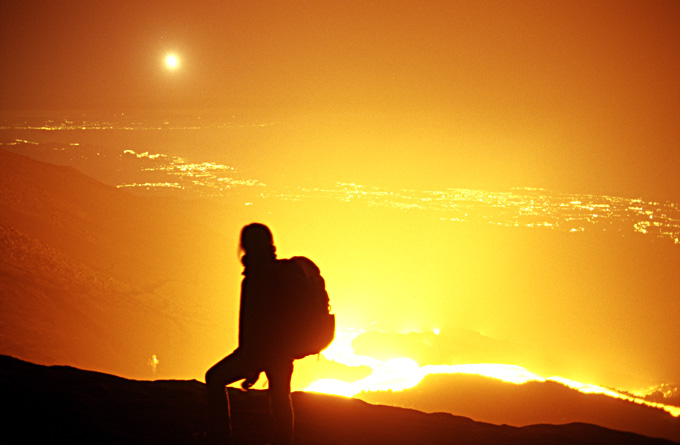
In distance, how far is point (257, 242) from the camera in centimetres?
369

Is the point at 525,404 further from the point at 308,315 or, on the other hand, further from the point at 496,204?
the point at 496,204

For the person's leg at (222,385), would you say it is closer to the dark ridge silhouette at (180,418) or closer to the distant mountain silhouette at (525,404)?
the dark ridge silhouette at (180,418)

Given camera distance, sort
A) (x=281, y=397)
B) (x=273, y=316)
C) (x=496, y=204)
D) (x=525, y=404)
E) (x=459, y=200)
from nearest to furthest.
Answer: (x=273, y=316) < (x=281, y=397) < (x=525, y=404) < (x=496, y=204) < (x=459, y=200)

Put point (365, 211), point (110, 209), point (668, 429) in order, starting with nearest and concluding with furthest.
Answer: point (668, 429) < point (110, 209) < point (365, 211)

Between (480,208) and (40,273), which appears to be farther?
(480,208)

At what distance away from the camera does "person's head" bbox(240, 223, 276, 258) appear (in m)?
3.69

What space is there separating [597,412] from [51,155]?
4058 inches

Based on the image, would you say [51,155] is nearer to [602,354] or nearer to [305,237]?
[305,237]

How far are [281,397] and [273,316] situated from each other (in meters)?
0.74

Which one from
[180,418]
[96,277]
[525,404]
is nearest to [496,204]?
[96,277]

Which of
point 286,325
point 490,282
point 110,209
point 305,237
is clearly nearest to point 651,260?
point 490,282

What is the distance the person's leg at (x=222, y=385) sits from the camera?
371cm

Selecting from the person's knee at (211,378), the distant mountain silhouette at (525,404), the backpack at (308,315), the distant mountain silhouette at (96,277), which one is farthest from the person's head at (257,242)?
the distant mountain silhouette at (96,277)

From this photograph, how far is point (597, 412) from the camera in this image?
1343 cm
